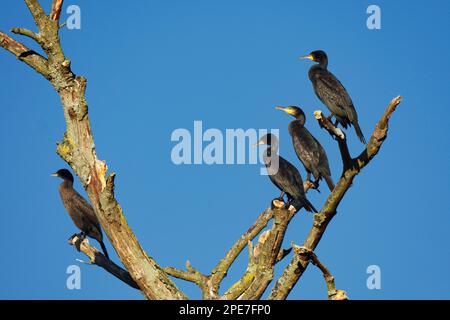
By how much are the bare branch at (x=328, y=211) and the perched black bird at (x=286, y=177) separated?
157 cm

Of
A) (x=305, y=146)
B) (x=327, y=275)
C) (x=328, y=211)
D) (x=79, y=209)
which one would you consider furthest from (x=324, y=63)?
(x=327, y=275)

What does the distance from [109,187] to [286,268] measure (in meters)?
2.70

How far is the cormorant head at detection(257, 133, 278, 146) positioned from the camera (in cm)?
1548

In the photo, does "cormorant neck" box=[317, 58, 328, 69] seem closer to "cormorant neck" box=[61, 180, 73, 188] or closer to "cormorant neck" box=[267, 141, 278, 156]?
"cormorant neck" box=[267, 141, 278, 156]

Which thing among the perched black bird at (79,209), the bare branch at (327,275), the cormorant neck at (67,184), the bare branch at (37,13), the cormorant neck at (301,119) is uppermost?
the bare branch at (37,13)

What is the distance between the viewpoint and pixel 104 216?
11758 mm

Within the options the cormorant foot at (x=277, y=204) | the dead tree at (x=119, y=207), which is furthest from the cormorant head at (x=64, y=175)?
the cormorant foot at (x=277, y=204)

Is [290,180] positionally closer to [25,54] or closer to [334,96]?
[334,96]

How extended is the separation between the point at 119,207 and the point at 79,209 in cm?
359

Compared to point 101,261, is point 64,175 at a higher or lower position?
higher

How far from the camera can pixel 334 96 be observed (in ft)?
47.3

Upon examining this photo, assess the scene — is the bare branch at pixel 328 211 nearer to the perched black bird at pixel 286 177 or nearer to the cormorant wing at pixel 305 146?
the perched black bird at pixel 286 177

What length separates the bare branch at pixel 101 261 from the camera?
12.7 m
